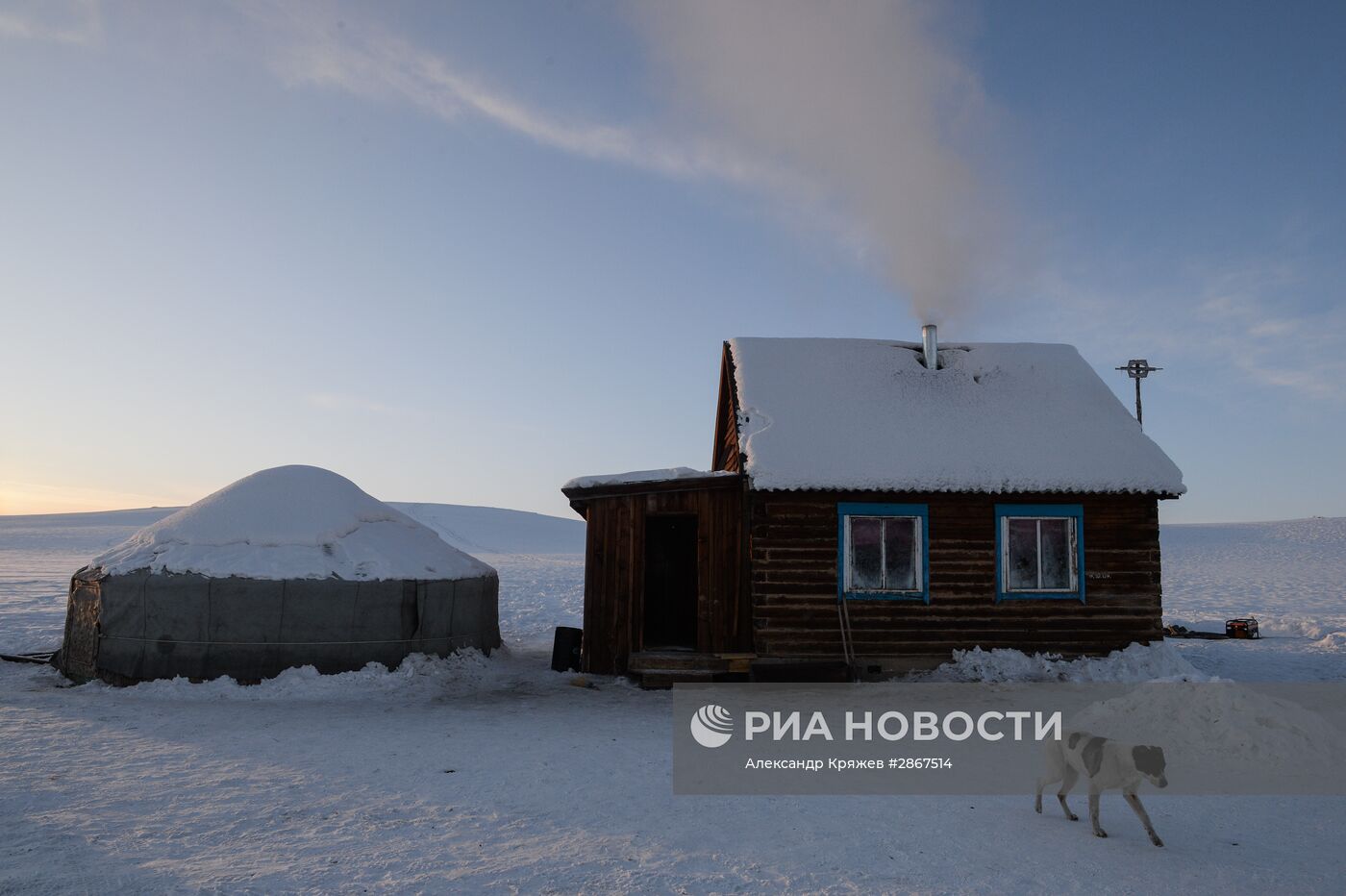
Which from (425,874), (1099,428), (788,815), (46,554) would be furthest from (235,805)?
(46,554)

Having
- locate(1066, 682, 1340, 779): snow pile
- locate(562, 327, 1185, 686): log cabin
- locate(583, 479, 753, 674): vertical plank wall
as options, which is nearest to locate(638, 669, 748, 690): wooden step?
locate(562, 327, 1185, 686): log cabin

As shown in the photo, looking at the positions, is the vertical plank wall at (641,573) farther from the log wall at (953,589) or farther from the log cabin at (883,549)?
the log wall at (953,589)

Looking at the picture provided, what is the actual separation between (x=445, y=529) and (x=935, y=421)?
285 ft

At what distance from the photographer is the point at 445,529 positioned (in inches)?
3784

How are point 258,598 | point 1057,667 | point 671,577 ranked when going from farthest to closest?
1. point 671,577
2. point 258,598
3. point 1057,667

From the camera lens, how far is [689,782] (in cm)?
782

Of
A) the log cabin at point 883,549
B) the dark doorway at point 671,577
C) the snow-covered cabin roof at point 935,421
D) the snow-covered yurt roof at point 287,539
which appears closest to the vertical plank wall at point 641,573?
the log cabin at point 883,549

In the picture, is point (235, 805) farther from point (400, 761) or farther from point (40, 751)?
point (40, 751)

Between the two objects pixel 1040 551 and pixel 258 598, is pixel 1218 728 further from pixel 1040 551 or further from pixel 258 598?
pixel 258 598

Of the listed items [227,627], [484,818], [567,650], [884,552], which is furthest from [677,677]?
[227,627]

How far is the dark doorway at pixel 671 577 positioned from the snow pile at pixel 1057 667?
5.42m

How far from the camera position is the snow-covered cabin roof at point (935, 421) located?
13242 millimetres

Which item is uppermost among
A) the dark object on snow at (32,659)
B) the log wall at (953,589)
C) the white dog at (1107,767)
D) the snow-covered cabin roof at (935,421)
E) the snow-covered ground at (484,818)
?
the snow-covered cabin roof at (935,421)

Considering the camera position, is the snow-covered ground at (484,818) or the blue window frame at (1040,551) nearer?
the snow-covered ground at (484,818)
